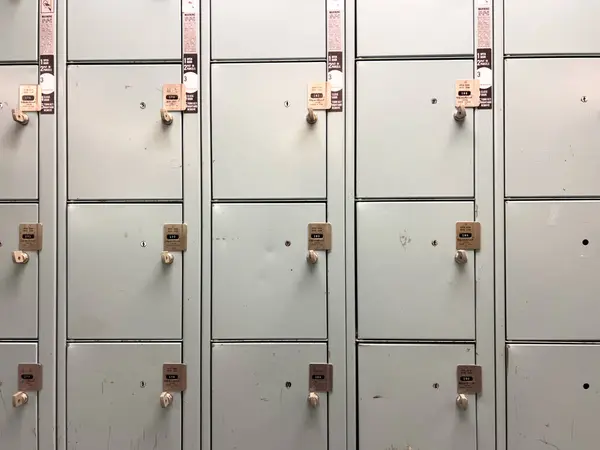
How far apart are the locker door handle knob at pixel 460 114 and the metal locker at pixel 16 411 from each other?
78.9 inches

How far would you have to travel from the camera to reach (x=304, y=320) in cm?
160

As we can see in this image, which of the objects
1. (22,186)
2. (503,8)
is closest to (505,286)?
(503,8)

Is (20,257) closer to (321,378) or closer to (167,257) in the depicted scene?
(167,257)

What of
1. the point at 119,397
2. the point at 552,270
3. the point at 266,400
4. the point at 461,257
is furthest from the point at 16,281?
the point at 552,270

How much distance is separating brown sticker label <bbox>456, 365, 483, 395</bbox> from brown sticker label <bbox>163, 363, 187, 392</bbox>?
1136 mm

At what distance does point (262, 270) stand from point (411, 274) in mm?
622

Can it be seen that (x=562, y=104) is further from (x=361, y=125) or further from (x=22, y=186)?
(x=22, y=186)

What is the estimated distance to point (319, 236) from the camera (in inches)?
62.6

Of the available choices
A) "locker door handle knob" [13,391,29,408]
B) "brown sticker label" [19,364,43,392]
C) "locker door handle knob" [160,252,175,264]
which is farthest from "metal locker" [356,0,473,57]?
"locker door handle knob" [13,391,29,408]

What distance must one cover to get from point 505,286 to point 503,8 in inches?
45.1

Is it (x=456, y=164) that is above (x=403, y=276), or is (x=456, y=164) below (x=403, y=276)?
above

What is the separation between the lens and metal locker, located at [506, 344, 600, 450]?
61.9 inches

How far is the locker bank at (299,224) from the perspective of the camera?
5.17 ft

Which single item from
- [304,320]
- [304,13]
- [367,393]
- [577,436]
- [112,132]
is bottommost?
[577,436]
